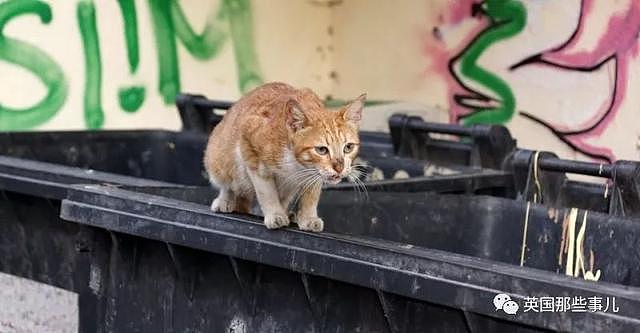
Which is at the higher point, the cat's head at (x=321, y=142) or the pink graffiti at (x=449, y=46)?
the pink graffiti at (x=449, y=46)

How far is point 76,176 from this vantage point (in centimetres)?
288

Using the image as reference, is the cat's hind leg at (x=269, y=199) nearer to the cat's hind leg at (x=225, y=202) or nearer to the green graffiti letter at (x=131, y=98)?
the cat's hind leg at (x=225, y=202)

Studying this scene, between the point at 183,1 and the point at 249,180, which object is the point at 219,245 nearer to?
the point at 249,180

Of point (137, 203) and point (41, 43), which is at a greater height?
point (41, 43)

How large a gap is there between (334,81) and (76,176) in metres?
5.02

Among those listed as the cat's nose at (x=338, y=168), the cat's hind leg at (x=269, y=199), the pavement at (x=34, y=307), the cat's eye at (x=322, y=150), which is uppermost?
the cat's eye at (x=322, y=150)

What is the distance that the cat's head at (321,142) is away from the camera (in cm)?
230

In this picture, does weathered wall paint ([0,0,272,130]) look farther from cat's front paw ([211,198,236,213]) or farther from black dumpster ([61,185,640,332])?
cat's front paw ([211,198,236,213])

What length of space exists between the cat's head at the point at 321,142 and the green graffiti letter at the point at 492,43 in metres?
4.18

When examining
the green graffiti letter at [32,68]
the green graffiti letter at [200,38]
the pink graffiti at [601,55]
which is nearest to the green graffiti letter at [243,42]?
the green graffiti letter at [200,38]

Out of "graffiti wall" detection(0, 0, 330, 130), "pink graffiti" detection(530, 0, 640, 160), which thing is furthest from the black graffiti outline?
"graffiti wall" detection(0, 0, 330, 130)

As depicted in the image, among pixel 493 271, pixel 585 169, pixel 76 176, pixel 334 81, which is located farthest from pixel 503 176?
pixel 334 81

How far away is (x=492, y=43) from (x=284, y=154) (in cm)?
453

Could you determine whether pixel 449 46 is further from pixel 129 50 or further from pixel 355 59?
pixel 129 50
